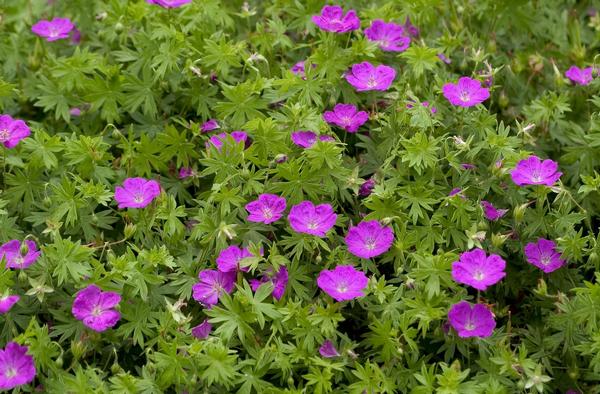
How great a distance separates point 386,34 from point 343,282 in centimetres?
123

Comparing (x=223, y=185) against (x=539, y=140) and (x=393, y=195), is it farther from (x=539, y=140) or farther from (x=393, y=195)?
(x=539, y=140)

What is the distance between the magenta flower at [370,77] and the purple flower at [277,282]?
2.68 ft

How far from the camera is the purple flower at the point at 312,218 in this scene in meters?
2.90

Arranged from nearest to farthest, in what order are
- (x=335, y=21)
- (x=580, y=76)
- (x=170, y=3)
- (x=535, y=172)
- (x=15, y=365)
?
1. (x=15, y=365)
2. (x=535, y=172)
3. (x=335, y=21)
4. (x=170, y=3)
5. (x=580, y=76)

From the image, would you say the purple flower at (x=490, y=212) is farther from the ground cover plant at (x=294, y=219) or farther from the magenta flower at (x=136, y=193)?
the magenta flower at (x=136, y=193)

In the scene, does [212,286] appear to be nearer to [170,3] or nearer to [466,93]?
[466,93]

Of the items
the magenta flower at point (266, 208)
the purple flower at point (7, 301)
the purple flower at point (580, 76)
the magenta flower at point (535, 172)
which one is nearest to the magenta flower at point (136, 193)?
the magenta flower at point (266, 208)

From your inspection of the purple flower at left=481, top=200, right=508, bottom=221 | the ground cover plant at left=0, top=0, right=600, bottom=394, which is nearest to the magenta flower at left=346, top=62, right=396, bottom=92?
the ground cover plant at left=0, top=0, right=600, bottom=394

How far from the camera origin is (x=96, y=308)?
9.23 ft

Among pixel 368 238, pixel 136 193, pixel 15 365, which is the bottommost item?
pixel 15 365

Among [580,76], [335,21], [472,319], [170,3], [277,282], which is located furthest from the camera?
[580,76]

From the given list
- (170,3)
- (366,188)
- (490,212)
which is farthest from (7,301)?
(490,212)

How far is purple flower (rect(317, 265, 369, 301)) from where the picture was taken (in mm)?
2803

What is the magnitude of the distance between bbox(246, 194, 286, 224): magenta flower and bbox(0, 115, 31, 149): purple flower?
90 cm
